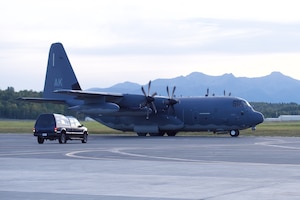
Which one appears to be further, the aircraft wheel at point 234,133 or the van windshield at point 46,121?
the aircraft wheel at point 234,133

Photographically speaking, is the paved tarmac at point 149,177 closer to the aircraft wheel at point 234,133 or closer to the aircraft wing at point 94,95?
the aircraft wing at point 94,95

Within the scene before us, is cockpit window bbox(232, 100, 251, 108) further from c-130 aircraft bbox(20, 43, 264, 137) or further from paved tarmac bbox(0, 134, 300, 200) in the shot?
paved tarmac bbox(0, 134, 300, 200)

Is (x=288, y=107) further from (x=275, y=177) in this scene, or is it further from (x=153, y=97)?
(x=275, y=177)

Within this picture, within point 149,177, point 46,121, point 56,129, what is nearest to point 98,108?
point 46,121

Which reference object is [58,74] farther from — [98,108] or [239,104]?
[239,104]

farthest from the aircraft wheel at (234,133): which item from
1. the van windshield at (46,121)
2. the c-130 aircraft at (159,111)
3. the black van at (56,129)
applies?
the van windshield at (46,121)

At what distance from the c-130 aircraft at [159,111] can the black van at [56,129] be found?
1091 centimetres

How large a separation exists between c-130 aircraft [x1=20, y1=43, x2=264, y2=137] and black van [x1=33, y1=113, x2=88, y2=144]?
10.9m

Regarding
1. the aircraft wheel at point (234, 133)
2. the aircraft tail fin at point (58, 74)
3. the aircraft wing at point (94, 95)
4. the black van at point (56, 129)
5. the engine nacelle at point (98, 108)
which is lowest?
the aircraft wheel at point (234, 133)

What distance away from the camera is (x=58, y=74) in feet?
209

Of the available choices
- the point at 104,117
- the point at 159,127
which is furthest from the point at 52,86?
the point at 159,127

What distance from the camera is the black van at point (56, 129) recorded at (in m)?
43.5

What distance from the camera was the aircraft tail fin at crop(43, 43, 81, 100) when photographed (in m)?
63.4

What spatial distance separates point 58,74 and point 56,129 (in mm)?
20619
